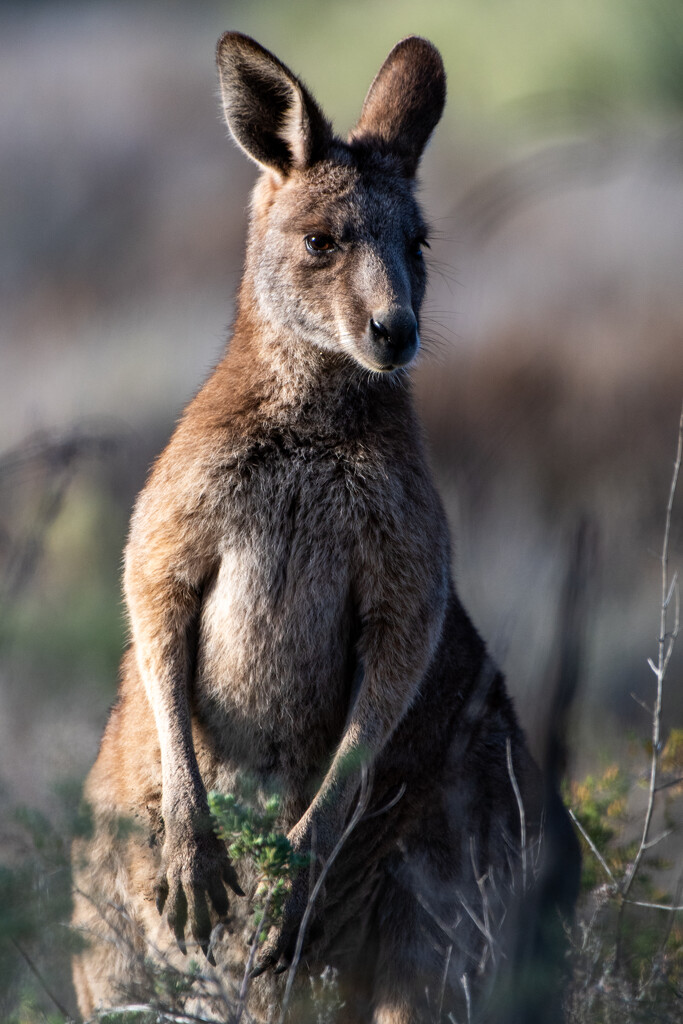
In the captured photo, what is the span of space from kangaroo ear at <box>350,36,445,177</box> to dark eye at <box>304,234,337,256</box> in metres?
0.51

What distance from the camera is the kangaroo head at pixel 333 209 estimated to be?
3.09 metres

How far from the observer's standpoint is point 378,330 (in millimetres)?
3008

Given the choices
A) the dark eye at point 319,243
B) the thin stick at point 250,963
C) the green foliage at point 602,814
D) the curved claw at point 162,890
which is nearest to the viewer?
the thin stick at point 250,963

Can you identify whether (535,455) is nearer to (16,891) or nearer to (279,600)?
(279,600)

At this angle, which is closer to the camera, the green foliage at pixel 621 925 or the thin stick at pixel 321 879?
the thin stick at pixel 321 879

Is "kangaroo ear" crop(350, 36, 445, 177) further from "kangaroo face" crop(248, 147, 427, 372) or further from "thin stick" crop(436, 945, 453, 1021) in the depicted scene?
"thin stick" crop(436, 945, 453, 1021)

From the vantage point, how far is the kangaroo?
3.09m

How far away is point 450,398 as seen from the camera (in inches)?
212

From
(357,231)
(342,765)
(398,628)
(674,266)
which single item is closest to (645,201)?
(674,266)

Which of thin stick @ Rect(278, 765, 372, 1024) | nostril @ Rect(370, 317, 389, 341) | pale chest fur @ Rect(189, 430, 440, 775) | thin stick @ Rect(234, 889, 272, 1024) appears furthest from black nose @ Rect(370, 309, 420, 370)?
thin stick @ Rect(234, 889, 272, 1024)

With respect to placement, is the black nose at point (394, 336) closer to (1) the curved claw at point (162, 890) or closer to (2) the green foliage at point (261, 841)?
(2) the green foliage at point (261, 841)

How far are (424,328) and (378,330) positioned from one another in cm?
70

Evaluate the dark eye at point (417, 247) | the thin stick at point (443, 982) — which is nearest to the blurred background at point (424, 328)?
the dark eye at point (417, 247)

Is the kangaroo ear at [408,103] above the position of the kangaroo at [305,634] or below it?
above
